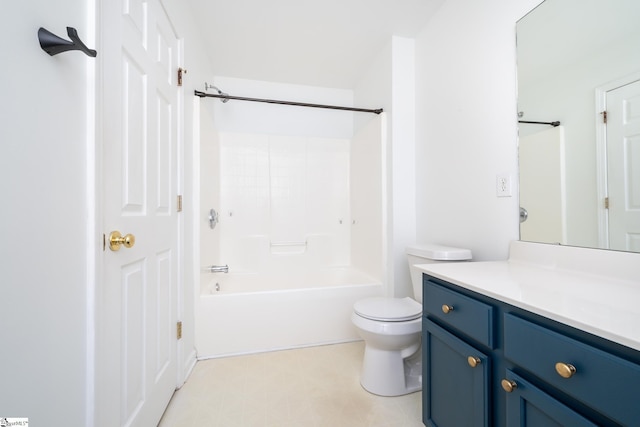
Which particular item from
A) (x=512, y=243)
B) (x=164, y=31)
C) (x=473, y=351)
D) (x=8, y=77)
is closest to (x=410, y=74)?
(x=512, y=243)

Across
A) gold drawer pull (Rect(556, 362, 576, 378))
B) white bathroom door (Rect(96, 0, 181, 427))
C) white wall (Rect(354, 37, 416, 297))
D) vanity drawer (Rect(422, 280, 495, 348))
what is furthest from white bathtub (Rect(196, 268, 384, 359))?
gold drawer pull (Rect(556, 362, 576, 378))

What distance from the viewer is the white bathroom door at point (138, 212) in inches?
32.1

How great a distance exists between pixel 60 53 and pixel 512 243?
1.75m

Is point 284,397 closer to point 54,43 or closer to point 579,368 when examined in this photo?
point 579,368

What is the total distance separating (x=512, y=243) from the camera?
3.97ft

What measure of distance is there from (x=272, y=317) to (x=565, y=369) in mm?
1681

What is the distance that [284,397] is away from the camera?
1410 mm

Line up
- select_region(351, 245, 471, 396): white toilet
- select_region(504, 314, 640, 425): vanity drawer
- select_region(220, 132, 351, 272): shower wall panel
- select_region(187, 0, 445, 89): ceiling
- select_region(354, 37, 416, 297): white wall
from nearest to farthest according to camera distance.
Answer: select_region(504, 314, 640, 425): vanity drawer → select_region(351, 245, 471, 396): white toilet → select_region(187, 0, 445, 89): ceiling → select_region(354, 37, 416, 297): white wall → select_region(220, 132, 351, 272): shower wall panel

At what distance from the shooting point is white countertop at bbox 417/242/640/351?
536mm

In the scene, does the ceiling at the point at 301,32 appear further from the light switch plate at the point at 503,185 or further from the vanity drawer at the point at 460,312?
→ the vanity drawer at the point at 460,312

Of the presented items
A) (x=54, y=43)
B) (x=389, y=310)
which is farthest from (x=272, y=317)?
(x=54, y=43)

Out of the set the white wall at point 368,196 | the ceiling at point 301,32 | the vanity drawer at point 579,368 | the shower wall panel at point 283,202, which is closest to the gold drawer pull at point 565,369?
the vanity drawer at point 579,368

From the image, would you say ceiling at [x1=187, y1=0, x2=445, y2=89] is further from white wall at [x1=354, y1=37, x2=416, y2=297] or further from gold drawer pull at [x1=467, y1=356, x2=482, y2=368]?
gold drawer pull at [x1=467, y1=356, x2=482, y2=368]

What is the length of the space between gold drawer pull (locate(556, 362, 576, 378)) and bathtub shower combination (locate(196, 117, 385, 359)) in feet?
4.97
